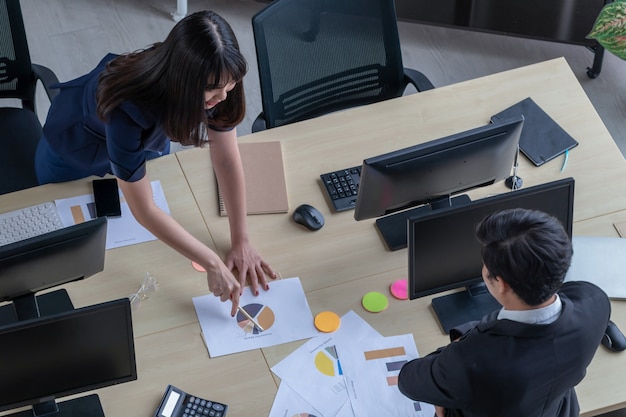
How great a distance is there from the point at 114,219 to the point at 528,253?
4.49 ft

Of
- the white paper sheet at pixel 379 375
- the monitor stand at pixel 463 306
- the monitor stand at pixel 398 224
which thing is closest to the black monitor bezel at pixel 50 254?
the white paper sheet at pixel 379 375

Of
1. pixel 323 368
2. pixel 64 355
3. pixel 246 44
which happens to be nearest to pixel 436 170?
pixel 323 368

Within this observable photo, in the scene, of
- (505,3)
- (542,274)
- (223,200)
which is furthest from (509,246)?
(505,3)

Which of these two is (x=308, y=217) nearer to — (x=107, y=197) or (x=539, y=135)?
(x=107, y=197)

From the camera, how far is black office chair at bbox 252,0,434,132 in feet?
9.84

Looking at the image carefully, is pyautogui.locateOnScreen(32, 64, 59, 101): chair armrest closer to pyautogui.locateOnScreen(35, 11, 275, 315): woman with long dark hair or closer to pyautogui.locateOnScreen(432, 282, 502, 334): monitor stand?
pyautogui.locateOnScreen(35, 11, 275, 315): woman with long dark hair

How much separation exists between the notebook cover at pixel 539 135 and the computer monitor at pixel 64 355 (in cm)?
149

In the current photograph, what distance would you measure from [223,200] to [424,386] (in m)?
0.95

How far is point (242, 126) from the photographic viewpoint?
4.04 meters

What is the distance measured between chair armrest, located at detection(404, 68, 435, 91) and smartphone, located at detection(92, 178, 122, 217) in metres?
1.17

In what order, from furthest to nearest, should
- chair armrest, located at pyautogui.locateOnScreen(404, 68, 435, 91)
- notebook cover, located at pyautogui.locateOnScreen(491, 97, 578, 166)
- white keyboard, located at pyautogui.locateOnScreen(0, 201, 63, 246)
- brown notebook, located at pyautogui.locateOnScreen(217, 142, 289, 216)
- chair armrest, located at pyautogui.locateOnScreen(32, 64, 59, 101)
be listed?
1. chair armrest, located at pyautogui.locateOnScreen(404, 68, 435, 91)
2. chair armrest, located at pyautogui.locateOnScreen(32, 64, 59, 101)
3. notebook cover, located at pyautogui.locateOnScreen(491, 97, 578, 166)
4. brown notebook, located at pyautogui.locateOnScreen(217, 142, 289, 216)
5. white keyboard, located at pyautogui.locateOnScreen(0, 201, 63, 246)

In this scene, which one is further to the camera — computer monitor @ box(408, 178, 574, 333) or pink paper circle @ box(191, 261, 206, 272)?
pink paper circle @ box(191, 261, 206, 272)

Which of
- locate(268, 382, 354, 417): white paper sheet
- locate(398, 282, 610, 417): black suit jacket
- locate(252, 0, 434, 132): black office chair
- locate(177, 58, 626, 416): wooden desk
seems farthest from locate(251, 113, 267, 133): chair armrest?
locate(398, 282, 610, 417): black suit jacket

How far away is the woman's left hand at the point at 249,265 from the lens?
2551mm
